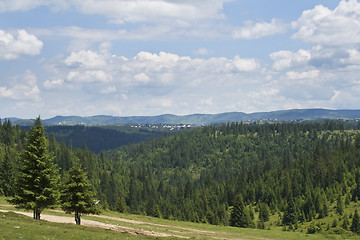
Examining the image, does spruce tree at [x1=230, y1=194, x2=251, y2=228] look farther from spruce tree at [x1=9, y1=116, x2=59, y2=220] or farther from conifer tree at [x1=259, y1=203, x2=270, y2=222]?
spruce tree at [x1=9, y1=116, x2=59, y2=220]

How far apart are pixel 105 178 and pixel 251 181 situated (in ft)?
286

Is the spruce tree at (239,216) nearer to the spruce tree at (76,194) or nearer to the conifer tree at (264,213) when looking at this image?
the conifer tree at (264,213)

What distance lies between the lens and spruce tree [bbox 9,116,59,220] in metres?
43.4

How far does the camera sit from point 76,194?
46.0 m

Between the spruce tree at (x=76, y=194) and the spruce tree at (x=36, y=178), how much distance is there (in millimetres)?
2079

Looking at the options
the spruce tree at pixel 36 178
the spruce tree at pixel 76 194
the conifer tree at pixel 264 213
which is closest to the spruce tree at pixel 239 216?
the conifer tree at pixel 264 213

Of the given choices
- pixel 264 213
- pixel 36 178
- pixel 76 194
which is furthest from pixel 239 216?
pixel 36 178

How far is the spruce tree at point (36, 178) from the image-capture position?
4341 centimetres

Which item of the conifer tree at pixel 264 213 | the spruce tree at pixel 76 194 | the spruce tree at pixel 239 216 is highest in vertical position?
the spruce tree at pixel 76 194

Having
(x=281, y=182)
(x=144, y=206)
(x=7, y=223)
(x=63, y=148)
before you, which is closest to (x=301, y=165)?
(x=281, y=182)

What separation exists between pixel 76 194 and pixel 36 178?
587 cm

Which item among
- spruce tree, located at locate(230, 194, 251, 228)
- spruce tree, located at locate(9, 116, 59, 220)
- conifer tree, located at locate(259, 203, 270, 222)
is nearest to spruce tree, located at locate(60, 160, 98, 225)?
spruce tree, located at locate(9, 116, 59, 220)

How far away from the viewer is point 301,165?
582 feet

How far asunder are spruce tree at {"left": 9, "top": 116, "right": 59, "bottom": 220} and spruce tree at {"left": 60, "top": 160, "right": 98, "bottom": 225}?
2.08 m
